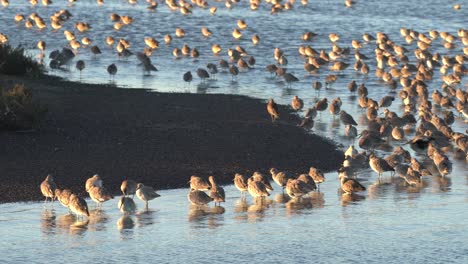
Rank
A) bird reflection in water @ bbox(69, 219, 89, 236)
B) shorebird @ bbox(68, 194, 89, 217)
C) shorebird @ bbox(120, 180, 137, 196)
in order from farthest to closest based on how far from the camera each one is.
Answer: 1. shorebird @ bbox(120, 180, 137, 196)
2. shorebird @ bbox(68, 194, 89, 217)
3. bird reflection in water @ bbox(69, 219, 89, 236)

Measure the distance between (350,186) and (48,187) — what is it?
5.95 meters

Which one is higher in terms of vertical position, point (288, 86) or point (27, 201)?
point (288, 86)

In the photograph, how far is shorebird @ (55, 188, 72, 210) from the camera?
68.9 ft

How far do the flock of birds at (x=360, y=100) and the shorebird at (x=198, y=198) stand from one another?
0.06 ft

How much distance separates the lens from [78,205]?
20578 mm

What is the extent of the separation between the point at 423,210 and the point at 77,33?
37886 millimetres

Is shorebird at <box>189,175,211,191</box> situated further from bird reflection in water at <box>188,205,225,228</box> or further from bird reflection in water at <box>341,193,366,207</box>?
bird reflection in water at <box>341,193,366,207</box>

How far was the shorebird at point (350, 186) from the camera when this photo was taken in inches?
915

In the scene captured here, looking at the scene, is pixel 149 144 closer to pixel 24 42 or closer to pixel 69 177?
pixel 69 177

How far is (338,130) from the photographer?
3167 centimetres

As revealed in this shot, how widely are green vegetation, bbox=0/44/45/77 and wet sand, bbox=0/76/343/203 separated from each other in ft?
10.4

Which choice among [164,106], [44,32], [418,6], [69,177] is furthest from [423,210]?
[418,6]

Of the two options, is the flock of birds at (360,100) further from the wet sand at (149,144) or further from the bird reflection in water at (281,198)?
the wet sand at (149,144)

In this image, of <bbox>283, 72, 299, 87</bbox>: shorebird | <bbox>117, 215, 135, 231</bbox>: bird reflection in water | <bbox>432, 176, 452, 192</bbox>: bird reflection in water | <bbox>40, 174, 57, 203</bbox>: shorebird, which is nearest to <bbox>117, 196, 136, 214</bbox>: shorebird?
<bbox>117, 215, 135, 231</bbox>: bird reflection in water
